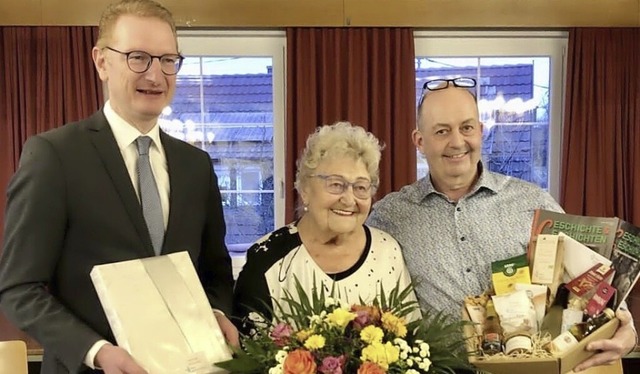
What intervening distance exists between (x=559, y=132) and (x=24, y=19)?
3.22m

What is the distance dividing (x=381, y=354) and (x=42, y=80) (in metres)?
2.98

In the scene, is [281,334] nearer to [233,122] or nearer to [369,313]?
[369,313]

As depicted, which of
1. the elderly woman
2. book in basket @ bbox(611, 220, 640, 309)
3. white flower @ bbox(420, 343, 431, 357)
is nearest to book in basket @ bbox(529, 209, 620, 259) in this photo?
book in basket @ bbox(611, 220, 640, 309)

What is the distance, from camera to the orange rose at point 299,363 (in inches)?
46.8

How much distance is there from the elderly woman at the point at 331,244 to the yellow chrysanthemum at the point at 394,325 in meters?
0.41

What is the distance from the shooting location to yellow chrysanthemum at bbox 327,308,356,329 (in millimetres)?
1257

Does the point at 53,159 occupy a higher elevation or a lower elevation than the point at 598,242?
higher

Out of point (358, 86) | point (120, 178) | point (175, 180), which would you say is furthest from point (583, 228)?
point (358, 86)

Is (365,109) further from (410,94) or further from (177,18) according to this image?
(177,18)

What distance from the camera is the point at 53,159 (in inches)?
51.0

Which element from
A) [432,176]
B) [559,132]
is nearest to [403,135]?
[559,132]

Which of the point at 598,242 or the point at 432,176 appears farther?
the point at 432,176

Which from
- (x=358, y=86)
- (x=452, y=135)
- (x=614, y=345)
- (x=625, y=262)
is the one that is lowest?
(x=614, y=345)

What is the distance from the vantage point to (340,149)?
1776mm
